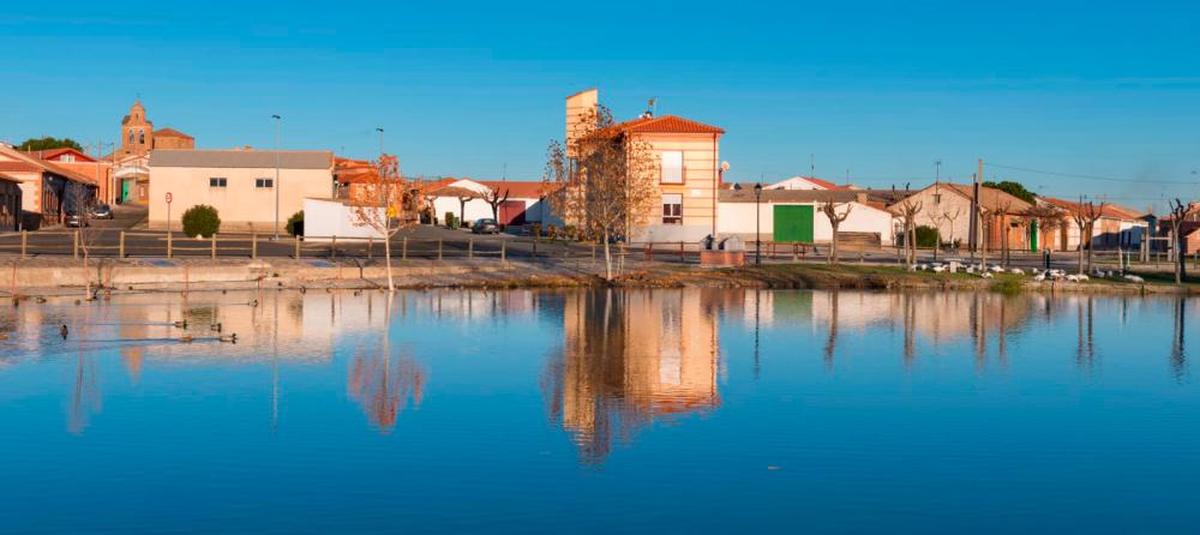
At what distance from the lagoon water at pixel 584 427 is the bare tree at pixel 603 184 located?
14.8 metres

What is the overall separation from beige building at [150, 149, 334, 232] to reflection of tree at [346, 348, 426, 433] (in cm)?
4929

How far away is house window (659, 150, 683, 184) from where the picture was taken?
63.8 m

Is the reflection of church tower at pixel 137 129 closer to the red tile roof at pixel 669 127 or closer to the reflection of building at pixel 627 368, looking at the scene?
the red tile roof at pixel 669 127

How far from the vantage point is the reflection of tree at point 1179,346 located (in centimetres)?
2339

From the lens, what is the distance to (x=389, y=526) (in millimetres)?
11289

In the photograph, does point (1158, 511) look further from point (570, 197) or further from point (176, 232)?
point (176, 232)

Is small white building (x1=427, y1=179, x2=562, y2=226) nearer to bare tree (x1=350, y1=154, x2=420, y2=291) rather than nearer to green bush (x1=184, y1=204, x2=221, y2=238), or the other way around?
green bush (x1=184, y1=204, x2=221, y2=238)

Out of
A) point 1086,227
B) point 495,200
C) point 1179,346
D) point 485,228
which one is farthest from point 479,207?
point 1179,346

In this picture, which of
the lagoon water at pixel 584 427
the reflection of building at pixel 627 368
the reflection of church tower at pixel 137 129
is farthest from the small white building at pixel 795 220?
the reflection of church tower at pixel 137 129

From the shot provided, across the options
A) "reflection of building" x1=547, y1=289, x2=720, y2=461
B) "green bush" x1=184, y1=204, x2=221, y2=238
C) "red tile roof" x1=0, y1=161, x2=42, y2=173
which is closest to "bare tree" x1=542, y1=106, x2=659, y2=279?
"reflection of building" x1=547, y1=289, x2=720, y2=461

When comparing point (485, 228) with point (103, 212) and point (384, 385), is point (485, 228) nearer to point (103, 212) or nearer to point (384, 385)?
point (103, 212)

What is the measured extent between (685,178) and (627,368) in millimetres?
42729

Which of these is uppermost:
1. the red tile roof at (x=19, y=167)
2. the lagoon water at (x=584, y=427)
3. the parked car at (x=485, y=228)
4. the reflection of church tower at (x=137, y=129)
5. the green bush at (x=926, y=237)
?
the reflection of church tower at (x=137, y=129)

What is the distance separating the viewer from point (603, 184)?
45188 millimetres
